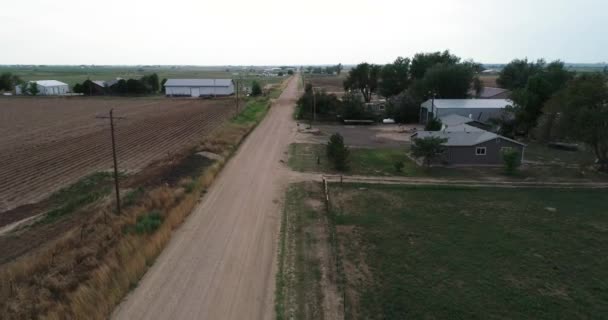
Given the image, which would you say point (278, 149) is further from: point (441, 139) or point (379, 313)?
point (379, 313)

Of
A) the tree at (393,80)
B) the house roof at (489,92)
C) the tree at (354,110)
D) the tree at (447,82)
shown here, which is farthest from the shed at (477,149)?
the tree at (393,80)

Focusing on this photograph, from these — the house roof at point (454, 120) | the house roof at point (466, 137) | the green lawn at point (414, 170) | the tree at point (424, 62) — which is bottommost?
the green lawn at point (414, 170)

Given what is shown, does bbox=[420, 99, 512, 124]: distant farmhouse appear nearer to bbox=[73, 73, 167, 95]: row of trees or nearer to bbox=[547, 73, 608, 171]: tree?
bbox=[547, 73, 608, 171]: tree

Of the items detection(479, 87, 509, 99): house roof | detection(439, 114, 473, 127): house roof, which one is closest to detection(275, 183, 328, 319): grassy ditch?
detection(439, 114, 473, 127): house roof

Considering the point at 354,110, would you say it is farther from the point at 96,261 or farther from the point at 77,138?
the point at 96,261

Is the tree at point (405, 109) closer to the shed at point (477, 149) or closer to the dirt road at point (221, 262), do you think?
the shed at point (477, 149)

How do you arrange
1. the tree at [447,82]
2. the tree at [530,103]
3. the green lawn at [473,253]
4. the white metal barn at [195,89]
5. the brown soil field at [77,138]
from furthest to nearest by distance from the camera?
the white metal barn at [195,89]
the tree at [447,82]
the tree at [530,103]
the brown soil field at [77,138]
the green lawn at [473,253]

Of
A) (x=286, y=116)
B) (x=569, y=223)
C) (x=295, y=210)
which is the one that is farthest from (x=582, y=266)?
(x=286, y=116)
